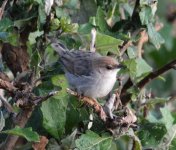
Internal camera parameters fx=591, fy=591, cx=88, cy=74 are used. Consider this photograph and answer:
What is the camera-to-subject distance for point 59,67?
298 cm

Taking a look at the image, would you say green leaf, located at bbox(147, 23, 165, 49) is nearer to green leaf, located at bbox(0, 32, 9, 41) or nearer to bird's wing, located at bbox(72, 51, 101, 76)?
bird's wing, located at bbox(72, 51, 101, 76)

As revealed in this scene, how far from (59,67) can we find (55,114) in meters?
0.37

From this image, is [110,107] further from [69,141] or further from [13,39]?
[13,39]

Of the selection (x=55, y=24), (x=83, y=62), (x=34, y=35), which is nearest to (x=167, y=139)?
(x=55, y=24)

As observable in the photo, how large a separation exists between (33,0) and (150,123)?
82 centimetres

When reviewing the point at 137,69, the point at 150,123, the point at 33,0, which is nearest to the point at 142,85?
the point at 137,69

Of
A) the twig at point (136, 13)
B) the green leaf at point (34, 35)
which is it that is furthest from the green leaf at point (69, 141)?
the twig at point (136, 13)

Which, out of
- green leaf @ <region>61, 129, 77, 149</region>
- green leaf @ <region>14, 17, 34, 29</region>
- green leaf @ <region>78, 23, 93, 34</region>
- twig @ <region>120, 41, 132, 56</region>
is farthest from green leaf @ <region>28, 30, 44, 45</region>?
green leaf @ <region>61, 129, 77, 149</region>

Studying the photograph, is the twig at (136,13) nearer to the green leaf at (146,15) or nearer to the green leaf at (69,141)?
the green leaf at (146,15)

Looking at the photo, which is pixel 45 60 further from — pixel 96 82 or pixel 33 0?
pixel 96 82

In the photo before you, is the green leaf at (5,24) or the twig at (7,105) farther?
the green leaf at (5,24)

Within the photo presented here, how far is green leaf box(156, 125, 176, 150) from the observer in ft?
9.10

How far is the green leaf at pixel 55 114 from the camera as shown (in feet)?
8.65

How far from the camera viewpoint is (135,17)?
3.21 metres
